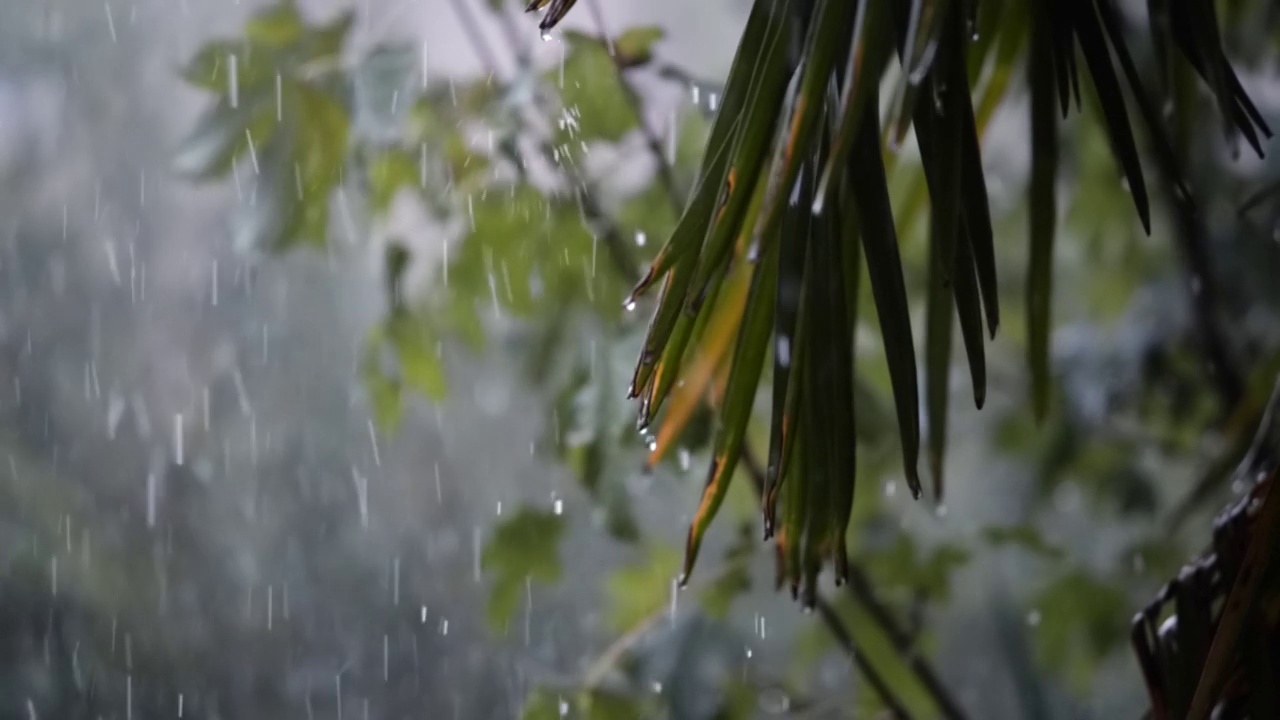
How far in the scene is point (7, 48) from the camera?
3.07 feet

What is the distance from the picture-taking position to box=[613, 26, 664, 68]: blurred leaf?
2.56ft

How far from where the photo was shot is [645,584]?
0.95 meters

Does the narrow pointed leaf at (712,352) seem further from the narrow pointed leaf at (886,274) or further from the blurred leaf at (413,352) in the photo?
the blurred leaf at (413,352)

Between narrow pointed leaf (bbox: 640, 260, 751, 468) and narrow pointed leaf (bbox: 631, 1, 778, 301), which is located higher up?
narrow pointed leaf (bbox: 631, 1, 778, 301)

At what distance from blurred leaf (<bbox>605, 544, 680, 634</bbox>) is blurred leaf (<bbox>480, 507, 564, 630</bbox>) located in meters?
0.12

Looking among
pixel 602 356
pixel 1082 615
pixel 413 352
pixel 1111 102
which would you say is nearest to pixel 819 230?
pixel 1111 102

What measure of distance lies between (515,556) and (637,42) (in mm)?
396

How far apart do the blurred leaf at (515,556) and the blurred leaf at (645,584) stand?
120mm

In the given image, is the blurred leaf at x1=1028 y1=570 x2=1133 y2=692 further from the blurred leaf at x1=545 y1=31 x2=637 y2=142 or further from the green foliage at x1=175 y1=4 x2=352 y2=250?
the green foliage at x1=175 y1=4 x2=352 y2=250

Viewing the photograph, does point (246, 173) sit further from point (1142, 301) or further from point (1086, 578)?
point (1142, 301)

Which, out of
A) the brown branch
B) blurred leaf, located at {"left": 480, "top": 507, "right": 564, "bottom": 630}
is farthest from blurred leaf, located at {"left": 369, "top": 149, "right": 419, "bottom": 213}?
blurred leaf, located at {"left": 480, "top": 507, "right": 564, "bottom": 630}

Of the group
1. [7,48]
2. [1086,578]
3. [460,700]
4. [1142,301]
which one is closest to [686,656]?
[460,700]

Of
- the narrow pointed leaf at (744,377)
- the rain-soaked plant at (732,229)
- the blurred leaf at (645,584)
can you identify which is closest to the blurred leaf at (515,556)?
the rain-soaked plant at (732,229)

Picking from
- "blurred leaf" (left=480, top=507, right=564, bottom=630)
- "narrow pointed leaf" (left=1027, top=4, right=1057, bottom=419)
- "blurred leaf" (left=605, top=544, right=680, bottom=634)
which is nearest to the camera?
"narrow pointed leaf" (left=1027, top=4, right=1057, bottom=419)
